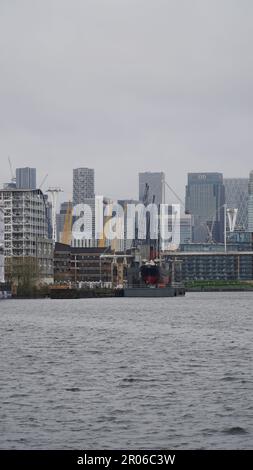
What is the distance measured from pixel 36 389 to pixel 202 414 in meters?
8.54

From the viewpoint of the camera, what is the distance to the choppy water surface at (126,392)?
3366 centimetres

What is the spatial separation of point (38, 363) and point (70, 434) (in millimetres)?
20793

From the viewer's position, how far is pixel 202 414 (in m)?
37.6

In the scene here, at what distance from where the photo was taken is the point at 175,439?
33250mm

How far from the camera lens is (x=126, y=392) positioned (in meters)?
43.0

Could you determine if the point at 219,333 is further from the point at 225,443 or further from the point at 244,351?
the point at 225,443

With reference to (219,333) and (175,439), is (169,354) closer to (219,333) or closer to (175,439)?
(219,333)

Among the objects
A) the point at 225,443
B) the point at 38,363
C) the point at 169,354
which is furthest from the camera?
the point at 169,354

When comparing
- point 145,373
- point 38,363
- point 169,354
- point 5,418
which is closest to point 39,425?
point 5,418

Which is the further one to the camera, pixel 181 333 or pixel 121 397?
pixel 181 333

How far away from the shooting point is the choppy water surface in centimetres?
3366
